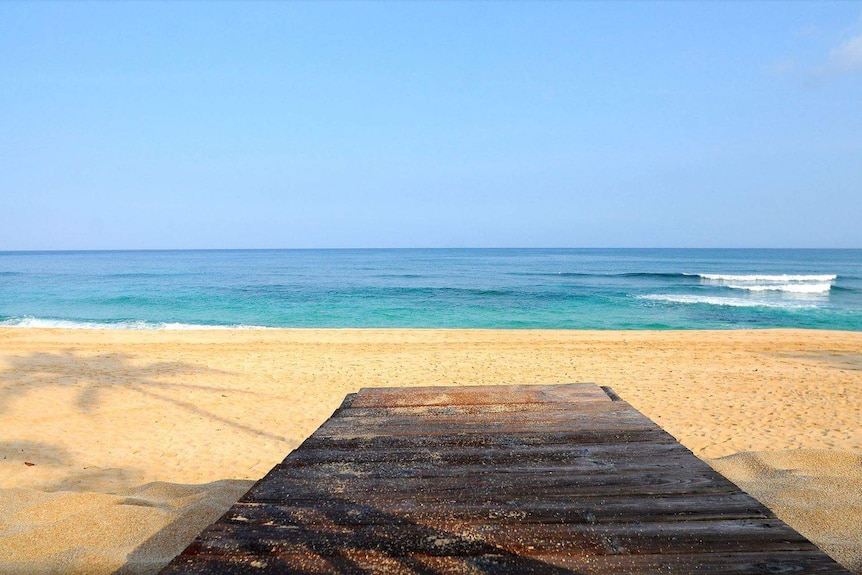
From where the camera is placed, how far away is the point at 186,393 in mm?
9578

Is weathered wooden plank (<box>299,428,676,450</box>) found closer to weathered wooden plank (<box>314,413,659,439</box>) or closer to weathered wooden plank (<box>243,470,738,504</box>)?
weathered wooden plank (<box>314,413,659,439</box>)

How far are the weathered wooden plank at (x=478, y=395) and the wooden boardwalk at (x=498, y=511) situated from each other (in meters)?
0.68

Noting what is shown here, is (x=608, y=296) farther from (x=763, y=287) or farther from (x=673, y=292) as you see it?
(x=763, y=287)

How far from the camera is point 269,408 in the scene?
870 centimetres

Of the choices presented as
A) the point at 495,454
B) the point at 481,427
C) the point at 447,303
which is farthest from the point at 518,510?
the point at 447,303

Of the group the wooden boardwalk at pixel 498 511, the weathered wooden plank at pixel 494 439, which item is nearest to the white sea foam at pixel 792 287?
the weathered wooden plank at pixel 494 439

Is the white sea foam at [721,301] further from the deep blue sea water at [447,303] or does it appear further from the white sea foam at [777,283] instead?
the white sea foam at [777,283]

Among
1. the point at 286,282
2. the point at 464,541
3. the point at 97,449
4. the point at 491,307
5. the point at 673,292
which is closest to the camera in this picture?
the point at 464,541

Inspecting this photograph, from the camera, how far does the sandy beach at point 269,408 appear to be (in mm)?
3770

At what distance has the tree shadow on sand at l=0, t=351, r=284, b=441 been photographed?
28.4 ft

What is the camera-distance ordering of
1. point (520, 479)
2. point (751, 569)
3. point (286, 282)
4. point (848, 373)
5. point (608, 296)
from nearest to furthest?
point (751, 569), point (520, 479), point (848, 373), point (608, 296), point (286, 282)

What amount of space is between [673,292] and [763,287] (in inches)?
330

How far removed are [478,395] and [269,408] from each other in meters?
5.38

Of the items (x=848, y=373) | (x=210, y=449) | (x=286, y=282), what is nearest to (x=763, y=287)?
(x=848, y=373)
